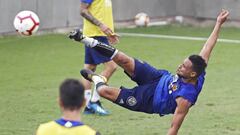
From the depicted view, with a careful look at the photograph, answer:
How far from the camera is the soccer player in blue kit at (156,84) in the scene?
711cm

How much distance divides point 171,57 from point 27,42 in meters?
3.78

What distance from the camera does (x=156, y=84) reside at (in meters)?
7.66

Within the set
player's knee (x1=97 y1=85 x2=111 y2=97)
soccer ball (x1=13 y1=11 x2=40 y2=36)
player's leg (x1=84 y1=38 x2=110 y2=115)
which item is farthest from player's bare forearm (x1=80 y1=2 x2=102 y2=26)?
player's knee (x1=97 y1=85 x2=111 y2=97)

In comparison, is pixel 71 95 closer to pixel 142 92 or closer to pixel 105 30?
pixel 142 92

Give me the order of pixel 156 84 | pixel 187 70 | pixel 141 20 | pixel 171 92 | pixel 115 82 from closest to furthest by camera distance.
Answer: pixel 187 70
pixel 171 92
pixel 156 84
pixel 115 82
pixel 141 20

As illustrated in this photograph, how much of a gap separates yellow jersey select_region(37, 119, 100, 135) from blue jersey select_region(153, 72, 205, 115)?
Answer: 2.88 metres

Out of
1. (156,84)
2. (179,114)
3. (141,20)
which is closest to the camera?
(179,114)

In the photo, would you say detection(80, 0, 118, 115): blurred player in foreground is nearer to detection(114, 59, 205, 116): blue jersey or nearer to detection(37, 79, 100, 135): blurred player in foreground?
detection(114, 59, 205, 116): blue jersey

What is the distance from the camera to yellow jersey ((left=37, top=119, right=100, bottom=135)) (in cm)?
425

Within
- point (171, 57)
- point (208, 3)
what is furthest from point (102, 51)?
point (208, 3)

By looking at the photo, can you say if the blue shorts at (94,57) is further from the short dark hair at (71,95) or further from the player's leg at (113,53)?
the short dark hair at (71,95)

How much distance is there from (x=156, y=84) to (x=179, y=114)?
869mm

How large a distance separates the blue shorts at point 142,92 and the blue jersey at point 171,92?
→ 0.26ft

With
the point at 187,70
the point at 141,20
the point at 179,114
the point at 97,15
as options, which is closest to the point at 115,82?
the point at 97,15
